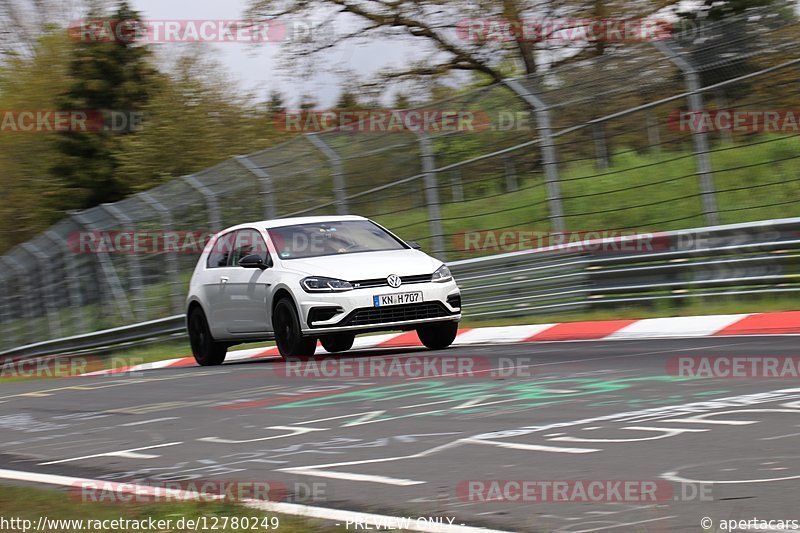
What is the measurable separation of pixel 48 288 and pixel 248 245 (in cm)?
1182

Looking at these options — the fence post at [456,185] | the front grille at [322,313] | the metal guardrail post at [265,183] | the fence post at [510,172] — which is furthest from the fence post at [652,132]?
the metal guardrail post at [265,183]

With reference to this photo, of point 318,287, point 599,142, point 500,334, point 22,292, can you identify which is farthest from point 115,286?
point 318,287

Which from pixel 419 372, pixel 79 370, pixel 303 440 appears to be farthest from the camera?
pixel 79 370

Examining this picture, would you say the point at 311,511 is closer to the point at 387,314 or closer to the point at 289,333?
the point at 387,314

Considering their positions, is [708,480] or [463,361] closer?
[708,480]

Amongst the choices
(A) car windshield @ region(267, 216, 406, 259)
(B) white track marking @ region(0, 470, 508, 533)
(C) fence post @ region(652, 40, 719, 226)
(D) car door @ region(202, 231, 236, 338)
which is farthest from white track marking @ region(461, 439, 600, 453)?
(D) car door @ region(202, 231, 236, 338)

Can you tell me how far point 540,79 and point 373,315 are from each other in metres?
4.16

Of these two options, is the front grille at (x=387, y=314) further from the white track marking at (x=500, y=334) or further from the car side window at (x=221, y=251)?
the car side window at (x=221, y=251)

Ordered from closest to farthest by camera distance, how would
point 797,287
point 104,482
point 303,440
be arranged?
point 104,482 → point 303,440 → point 797,287

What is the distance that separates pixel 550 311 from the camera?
15.1 m

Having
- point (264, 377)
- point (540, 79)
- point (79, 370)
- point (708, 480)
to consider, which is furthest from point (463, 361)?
point (79, 370)

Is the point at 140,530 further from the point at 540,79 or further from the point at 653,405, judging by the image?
the point at 540,79

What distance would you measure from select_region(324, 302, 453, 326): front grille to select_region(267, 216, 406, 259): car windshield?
972mm

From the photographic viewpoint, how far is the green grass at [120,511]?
188 inches
